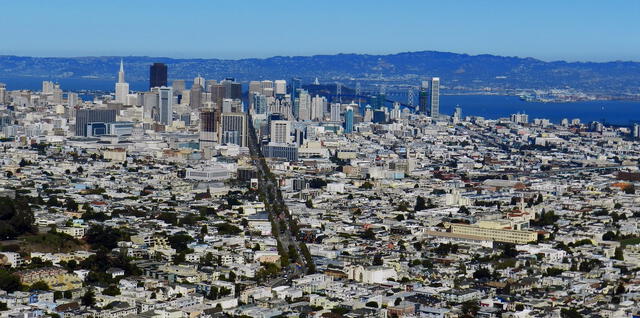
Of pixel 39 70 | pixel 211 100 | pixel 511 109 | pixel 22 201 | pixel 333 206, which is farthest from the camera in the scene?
pixel 39 70

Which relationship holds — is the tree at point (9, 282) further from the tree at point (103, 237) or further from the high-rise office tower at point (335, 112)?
the high-rise office tower at point (335, 112)

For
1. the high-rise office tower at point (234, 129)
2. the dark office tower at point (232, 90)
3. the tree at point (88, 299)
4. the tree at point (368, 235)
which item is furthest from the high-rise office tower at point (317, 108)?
the tree at point (88, 299)

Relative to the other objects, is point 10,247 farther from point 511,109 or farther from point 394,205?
point 511,109

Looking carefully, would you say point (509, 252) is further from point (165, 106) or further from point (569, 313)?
point (165, 106)

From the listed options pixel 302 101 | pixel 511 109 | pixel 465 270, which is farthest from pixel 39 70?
pixel 465 270

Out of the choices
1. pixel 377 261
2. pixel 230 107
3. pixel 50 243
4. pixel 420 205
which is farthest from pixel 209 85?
pixel 377 261

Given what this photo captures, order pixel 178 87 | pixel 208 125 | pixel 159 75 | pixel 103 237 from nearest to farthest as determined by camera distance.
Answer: pixel 103 237 → pixel 208 125 → pixel 159 75 → pixel 178 87
